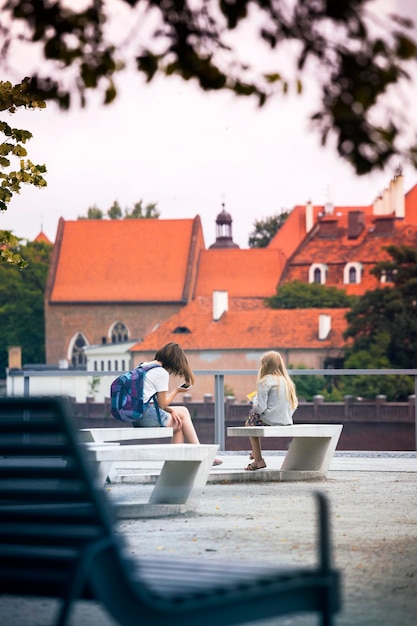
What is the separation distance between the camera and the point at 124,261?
131000 millimetres

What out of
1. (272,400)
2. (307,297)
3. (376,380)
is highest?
(307,297)

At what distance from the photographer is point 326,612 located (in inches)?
178

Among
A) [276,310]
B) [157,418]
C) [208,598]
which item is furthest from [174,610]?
[276,310]

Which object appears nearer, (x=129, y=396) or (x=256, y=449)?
(x=129, y=396)

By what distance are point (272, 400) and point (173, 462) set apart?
311 cm

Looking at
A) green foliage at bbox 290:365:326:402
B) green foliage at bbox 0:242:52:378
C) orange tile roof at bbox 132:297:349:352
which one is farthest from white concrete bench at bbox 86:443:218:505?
green foliage at bbox 0:242:52:378

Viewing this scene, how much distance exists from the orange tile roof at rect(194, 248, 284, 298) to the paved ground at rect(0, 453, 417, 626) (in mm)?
115335

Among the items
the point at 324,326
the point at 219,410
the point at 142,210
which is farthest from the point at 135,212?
the point at 219,410

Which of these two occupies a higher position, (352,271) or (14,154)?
(352,271)

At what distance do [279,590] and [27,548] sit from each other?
736 millimetres

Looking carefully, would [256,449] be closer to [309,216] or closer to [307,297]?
[307,297]

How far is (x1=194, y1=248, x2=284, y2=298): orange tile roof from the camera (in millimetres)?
129500

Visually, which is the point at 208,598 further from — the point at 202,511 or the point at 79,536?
the point at 202,511

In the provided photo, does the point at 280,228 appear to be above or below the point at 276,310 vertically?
above
